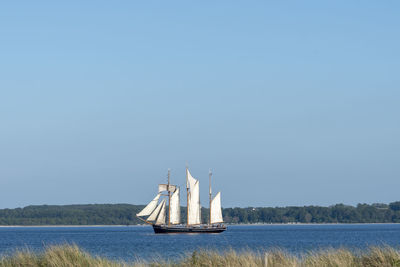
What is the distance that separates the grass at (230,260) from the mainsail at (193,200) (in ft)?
294

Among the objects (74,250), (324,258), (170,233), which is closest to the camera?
(324,258)

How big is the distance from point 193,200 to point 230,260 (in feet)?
306

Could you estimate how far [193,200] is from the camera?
114562mm

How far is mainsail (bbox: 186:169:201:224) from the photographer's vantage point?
113500 millimetres

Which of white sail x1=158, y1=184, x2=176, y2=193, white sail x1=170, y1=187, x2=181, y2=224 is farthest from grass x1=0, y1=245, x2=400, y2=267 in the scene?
white sail x1=158, y1=184, x2=176, y2=193

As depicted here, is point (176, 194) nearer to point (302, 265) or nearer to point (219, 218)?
point (219, 218)

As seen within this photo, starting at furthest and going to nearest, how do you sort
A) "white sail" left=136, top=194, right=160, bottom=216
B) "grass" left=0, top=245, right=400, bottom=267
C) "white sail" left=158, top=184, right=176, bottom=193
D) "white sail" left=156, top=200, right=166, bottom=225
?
1. "white sail" left=158, top=184, right=176, bottom=193
2. "white sail" left=156, top=200, right=166, bottom=225
3. "white sail" left=136, top=194, right=160, bottom=216
4. "grass" left=0, top=245, right=400, bottom=267

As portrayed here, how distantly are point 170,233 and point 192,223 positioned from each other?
4373mm

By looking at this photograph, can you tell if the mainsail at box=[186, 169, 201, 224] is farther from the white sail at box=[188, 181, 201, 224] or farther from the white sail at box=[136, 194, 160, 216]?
the white sail at box=[136, 194, 160, 216]

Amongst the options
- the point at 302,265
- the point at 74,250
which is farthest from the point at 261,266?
the point at 74,250

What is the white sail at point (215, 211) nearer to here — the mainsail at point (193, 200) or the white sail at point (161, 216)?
the mainsail at point (193, 200)

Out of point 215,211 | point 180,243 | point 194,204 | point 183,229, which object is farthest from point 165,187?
point 180,243

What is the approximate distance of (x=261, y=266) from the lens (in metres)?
20.8

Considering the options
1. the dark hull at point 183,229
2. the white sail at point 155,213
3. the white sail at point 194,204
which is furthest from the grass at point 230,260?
the dark hull at point 183,229
